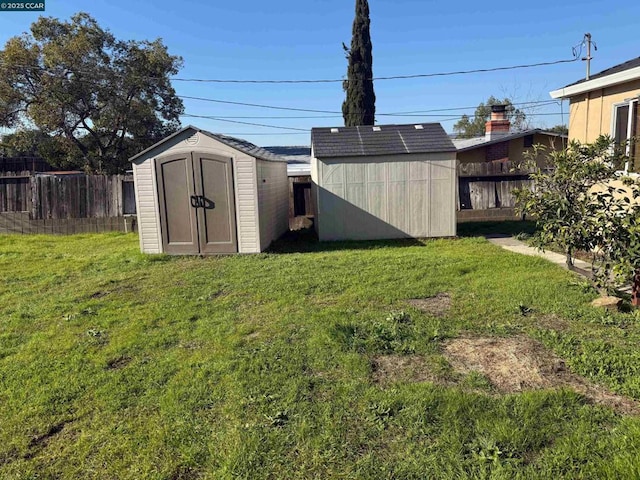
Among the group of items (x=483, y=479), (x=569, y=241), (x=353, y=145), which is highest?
(x=353, y=145)

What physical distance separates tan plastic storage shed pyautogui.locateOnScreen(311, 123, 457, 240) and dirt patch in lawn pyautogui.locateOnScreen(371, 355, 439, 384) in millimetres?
6175

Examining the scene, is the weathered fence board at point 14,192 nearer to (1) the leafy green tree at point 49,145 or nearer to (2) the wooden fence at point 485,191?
(1) the leafy green tree at point 49,145

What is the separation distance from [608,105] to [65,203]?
39.1ft

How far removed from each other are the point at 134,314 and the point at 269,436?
9.31 ft

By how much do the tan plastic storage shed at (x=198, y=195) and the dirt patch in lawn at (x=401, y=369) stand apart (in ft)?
16.9

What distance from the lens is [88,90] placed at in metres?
20.0

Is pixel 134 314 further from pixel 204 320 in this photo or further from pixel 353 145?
pixel 353 145

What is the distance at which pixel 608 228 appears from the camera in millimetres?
4379

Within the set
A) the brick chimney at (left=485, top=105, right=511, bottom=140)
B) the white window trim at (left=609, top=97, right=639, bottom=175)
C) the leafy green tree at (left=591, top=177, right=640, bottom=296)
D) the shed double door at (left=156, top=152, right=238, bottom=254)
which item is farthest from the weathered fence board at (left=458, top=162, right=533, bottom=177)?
the leafy green tree at (left=591, top=177, right=640, bottom=296)

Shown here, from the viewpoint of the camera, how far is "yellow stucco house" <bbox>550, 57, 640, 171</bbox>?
20.8 feet

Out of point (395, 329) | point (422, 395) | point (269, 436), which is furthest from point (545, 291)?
point (269, 436)

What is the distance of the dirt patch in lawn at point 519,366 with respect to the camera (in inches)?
111

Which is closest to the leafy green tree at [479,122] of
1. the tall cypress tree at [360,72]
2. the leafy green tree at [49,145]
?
the tall cypress tree at [360,72]

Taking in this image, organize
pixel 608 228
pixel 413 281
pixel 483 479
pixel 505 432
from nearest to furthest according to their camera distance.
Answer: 1. pixel 483 479
2. pixel 505 432
3. pixel 608 228
4. pixel 413 281
